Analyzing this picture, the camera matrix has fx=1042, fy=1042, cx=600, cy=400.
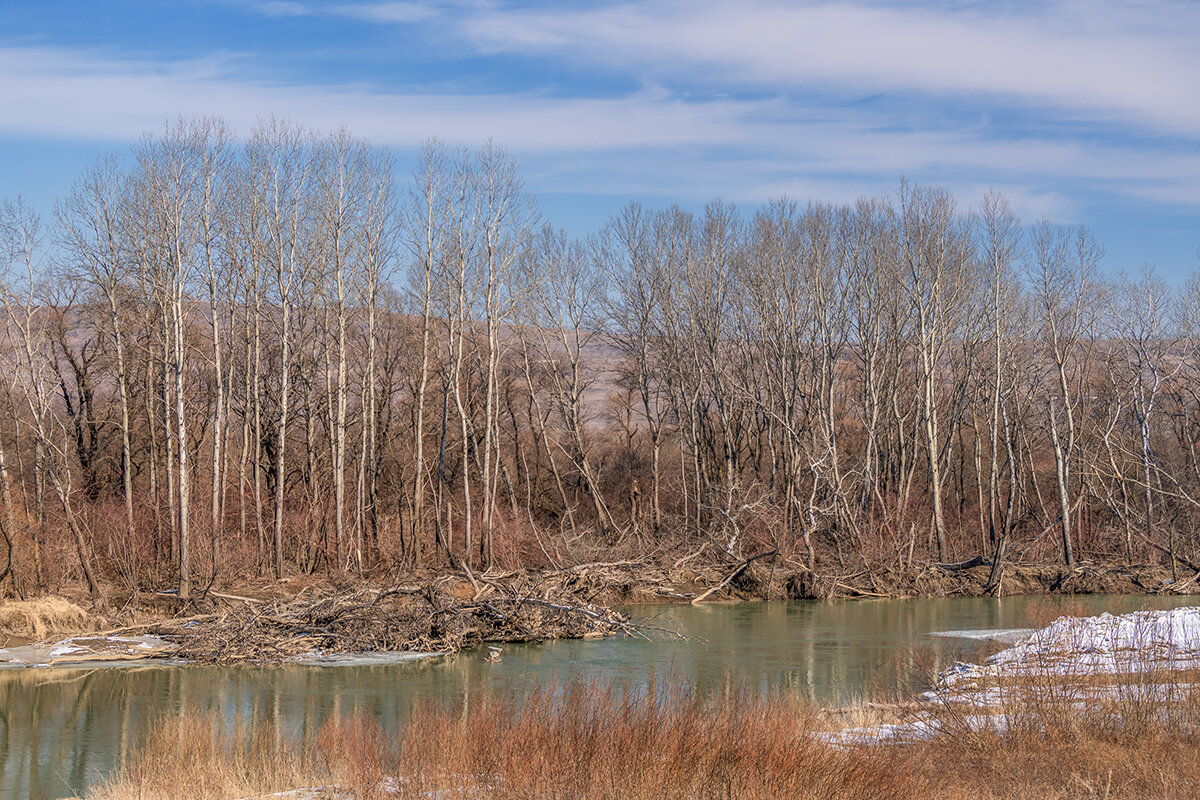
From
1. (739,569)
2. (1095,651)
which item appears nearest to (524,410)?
(739,569)

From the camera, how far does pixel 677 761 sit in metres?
9.40

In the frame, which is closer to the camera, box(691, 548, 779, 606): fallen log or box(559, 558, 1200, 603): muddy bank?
box(559, 558, 1200, 603): muddy bank

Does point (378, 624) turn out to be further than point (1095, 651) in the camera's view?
Yes

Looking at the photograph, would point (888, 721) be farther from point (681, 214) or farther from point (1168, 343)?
point (1168, 343)

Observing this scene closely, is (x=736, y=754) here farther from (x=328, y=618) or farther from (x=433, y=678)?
(x=328, y=618)

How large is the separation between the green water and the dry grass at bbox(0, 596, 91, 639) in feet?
10.7

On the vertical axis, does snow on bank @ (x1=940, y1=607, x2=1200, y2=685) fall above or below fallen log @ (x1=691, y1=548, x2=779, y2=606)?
above

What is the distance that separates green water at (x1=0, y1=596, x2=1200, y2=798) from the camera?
13977mm

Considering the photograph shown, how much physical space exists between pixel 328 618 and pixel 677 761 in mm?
14532

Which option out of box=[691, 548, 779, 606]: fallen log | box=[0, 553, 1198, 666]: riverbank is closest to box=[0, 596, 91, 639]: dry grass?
box=[0, 553, 1198, 666]: riverbank

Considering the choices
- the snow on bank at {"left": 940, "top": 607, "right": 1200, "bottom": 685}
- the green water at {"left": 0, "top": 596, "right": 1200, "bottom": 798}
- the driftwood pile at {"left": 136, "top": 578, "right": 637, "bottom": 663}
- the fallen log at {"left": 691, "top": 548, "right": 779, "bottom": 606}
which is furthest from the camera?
the fallen log at {"left": 691, "top": 548, "right": 779, "bottom": 606}

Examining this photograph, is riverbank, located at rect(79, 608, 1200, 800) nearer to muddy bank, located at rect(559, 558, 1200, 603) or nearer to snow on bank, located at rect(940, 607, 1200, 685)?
snow on bank, located at rect(940, 607, 1200, 685)

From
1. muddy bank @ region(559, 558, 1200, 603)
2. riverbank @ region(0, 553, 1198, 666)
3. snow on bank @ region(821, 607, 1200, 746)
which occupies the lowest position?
muddy bank @ region(559, 558, 1200, 603)

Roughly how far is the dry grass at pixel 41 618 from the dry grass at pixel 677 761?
41.8ft
